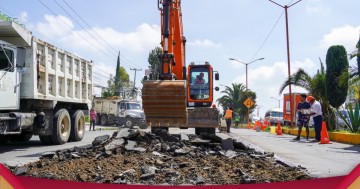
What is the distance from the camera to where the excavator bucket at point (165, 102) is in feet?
28.5

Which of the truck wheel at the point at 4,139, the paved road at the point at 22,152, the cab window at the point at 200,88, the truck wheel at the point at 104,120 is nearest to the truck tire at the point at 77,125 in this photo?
the paved road at the point at 22,152

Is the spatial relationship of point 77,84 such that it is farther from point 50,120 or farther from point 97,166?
point 97,166

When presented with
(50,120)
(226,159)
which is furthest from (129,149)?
(50,120)

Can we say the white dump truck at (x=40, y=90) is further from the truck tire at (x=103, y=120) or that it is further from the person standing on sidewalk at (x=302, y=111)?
the truck tire at (x=103, y=120)

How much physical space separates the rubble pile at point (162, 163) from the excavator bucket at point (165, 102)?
1.79ft

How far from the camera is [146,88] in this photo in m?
8.85

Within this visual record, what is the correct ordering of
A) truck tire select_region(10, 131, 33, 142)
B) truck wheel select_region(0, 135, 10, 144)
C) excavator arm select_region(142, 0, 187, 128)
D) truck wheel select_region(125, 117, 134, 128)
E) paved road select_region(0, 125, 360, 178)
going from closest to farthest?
paved road select_region(0, 125, 360, 178) → excavator arm select_region(142, 0, 187, 128) → truck wheel select_region(0, 135, 10, 144) → truck tire select_region(10, 131, 33, 142) → truck wheel select_region(125, 117, 134, 128)

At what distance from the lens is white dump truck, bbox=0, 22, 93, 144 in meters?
8.04

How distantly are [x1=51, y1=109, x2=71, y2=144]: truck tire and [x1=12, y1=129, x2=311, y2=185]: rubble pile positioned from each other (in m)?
2.84

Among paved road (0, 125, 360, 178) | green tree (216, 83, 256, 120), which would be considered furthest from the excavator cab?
green tree (216, 83, 256, 120)

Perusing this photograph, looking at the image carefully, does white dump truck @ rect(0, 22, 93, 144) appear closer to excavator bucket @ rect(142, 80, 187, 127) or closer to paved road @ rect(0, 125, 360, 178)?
paved road @ rect(0, 125, 360, 178)

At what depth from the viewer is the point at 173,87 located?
8.66m

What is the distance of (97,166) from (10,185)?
13.5 feet

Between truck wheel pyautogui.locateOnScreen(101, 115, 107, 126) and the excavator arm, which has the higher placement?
the excavator arm
